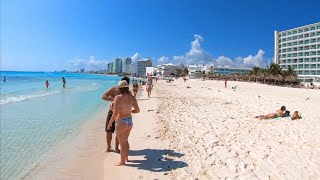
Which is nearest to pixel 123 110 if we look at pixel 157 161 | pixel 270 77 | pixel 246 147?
pixel 157 161

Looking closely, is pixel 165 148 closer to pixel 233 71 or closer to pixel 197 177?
pixel 197 177

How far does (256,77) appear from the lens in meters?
70.6

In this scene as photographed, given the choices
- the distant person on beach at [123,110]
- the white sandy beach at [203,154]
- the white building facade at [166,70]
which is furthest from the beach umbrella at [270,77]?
the white building facade at [166,70]

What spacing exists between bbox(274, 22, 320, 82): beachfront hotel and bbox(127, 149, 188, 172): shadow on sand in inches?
3179

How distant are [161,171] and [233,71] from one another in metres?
132

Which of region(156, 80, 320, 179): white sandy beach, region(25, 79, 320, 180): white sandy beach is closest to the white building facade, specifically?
region(156, 80, 320, 179): white sandy beach

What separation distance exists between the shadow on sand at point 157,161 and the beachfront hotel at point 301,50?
80757 mm

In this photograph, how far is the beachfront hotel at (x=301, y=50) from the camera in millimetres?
81750

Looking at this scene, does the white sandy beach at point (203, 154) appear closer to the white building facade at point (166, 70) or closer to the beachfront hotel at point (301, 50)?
the beachfront hotel at point (301, 50)

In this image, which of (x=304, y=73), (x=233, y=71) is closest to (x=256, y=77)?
(x=304, y=73)

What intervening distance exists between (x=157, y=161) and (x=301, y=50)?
313ft

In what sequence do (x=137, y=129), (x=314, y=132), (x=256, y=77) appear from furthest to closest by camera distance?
1. (x=256, y=77)
2. (x=137, y=129)
3. (x=314, y=132)

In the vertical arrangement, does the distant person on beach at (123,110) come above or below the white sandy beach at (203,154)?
above

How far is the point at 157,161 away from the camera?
218 inches
